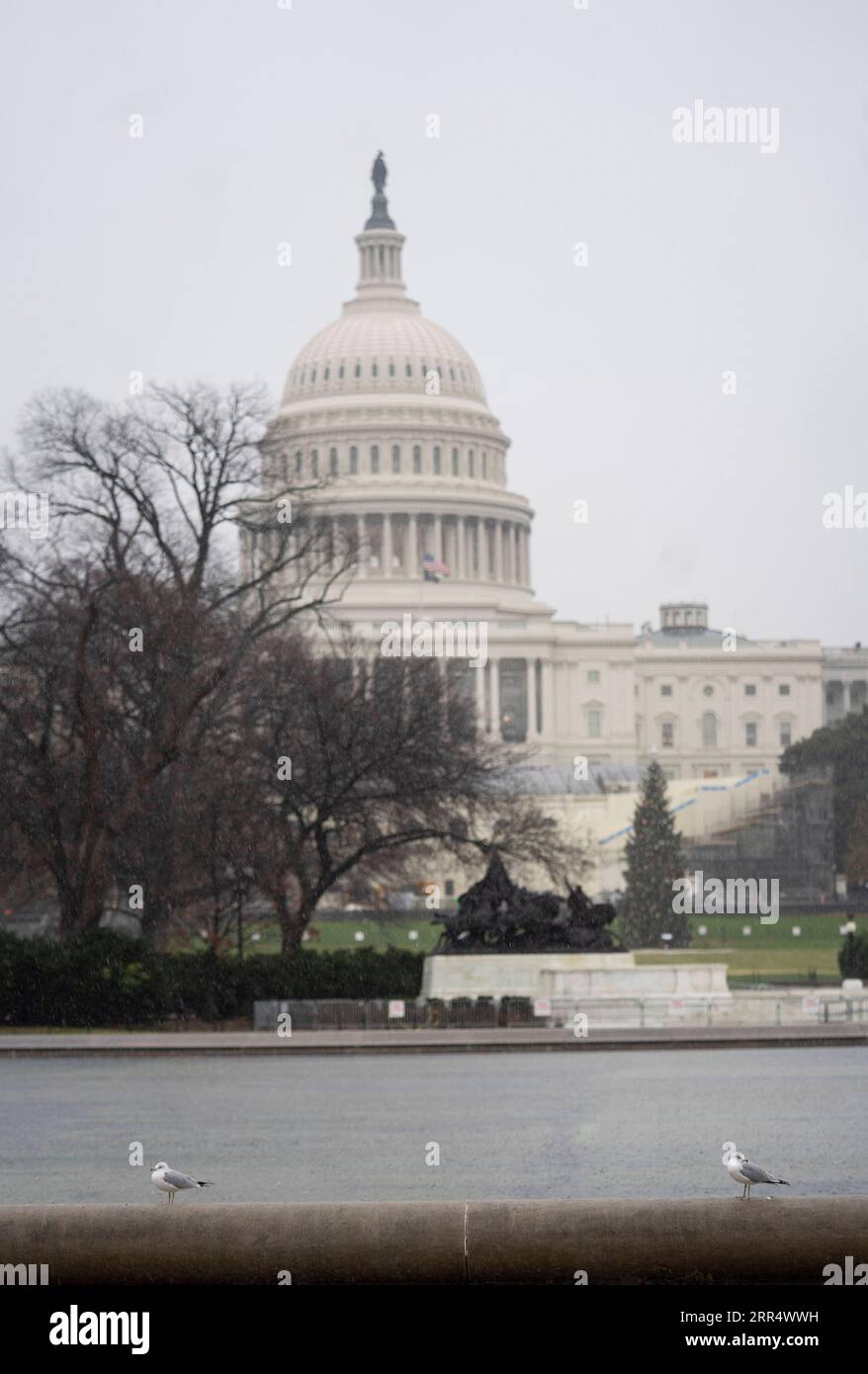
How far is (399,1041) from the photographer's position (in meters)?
37.1

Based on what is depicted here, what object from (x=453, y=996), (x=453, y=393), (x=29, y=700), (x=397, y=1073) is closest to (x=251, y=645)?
(x=29, y=700)

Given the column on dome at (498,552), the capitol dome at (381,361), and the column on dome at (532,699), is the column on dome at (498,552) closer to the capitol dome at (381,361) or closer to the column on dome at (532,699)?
the column on dome at (532,699)

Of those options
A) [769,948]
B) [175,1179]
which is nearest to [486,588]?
[769,948]

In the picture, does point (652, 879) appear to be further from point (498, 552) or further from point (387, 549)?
point (498, 552)

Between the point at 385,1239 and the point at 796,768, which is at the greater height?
the point at 796,768

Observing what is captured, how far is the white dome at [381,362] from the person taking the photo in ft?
536

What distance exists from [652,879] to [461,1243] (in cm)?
6339

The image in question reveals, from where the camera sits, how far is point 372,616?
15525 cm

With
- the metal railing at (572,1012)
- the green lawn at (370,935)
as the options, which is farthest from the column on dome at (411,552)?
the metal railing at (572,1012)

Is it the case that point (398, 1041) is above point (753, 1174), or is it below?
above

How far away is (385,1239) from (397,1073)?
20.2 m

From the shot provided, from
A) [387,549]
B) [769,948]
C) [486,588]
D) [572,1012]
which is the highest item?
[387,549]
